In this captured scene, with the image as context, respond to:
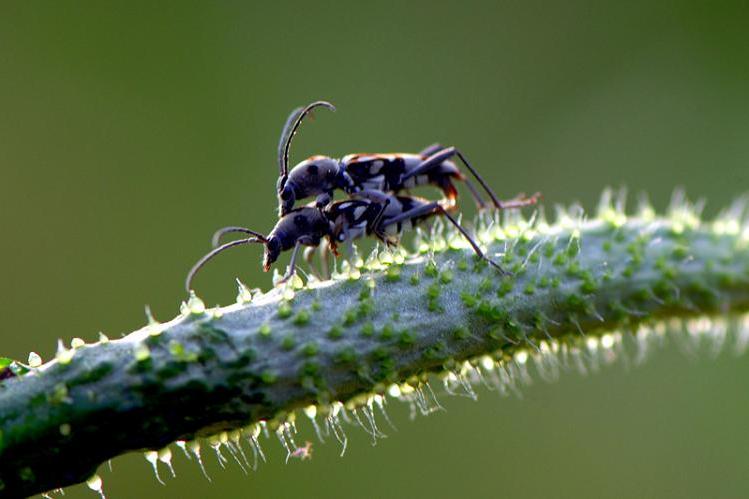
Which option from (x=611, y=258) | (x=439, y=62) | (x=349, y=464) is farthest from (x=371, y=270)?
(x=439, y=62)

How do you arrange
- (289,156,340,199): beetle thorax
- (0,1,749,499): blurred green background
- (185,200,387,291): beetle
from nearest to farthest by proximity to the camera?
(185,200,387,291): beetle < (289,156,340,199): beetle thorax < (0,1,749,499): blurred green background

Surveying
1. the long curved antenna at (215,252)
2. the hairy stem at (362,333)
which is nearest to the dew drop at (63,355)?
the hairy stem at (362,333)

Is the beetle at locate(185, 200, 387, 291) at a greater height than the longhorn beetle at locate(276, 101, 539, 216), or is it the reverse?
the longhorn beetle at locate(276, 101, 539, 216)

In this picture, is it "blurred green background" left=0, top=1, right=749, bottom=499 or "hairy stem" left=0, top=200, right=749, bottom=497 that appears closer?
"hairy stem" left=0, top=200, right=749, bottom=497

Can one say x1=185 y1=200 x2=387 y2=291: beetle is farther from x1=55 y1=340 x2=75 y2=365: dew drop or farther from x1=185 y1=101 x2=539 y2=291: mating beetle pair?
x1=55 y1=340 x2=75 y2=365: dew drop

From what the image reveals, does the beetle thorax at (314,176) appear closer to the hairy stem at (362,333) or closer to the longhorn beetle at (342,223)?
the longhorn beetle at (342,223)

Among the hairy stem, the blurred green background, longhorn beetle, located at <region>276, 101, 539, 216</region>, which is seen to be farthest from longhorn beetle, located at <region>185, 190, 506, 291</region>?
the blurred green background
